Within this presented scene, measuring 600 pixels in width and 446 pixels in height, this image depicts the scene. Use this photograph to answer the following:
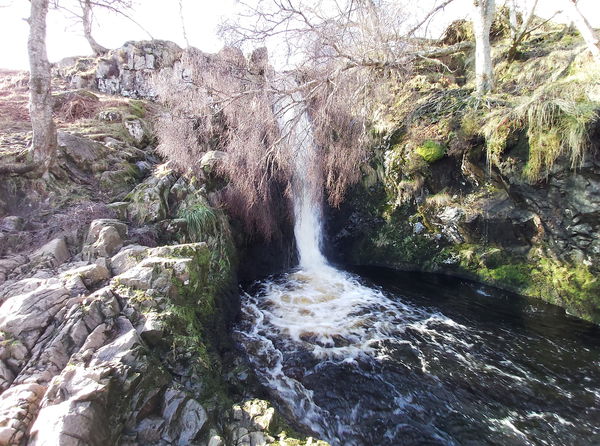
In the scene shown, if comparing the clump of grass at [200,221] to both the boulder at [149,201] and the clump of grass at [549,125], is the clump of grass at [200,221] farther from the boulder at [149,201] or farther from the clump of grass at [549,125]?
the clump of grass at [549,125]

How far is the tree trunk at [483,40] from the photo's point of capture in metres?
5.99

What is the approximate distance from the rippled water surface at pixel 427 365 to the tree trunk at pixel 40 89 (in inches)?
180

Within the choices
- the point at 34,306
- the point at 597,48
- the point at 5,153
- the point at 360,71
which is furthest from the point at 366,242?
the point at 5,153

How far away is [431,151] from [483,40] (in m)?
2.35

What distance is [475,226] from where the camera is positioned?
660 cm

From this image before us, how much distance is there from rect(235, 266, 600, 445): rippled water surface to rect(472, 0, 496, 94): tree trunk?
4.46m

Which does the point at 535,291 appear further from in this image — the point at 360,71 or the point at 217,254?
the point at 217,254

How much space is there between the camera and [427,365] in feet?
13.7

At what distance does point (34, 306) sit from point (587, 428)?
19.0 feet

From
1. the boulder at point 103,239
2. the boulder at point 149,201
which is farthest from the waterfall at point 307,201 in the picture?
the boulder at point 103,239

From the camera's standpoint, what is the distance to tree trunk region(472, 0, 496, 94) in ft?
19.6

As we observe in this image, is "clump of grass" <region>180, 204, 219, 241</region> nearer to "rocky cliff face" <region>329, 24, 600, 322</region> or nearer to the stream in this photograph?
the stream

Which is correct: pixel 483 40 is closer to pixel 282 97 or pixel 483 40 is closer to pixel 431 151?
pixel 431 151

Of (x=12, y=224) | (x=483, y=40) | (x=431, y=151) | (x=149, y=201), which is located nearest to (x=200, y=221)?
(x=149, y=201)
